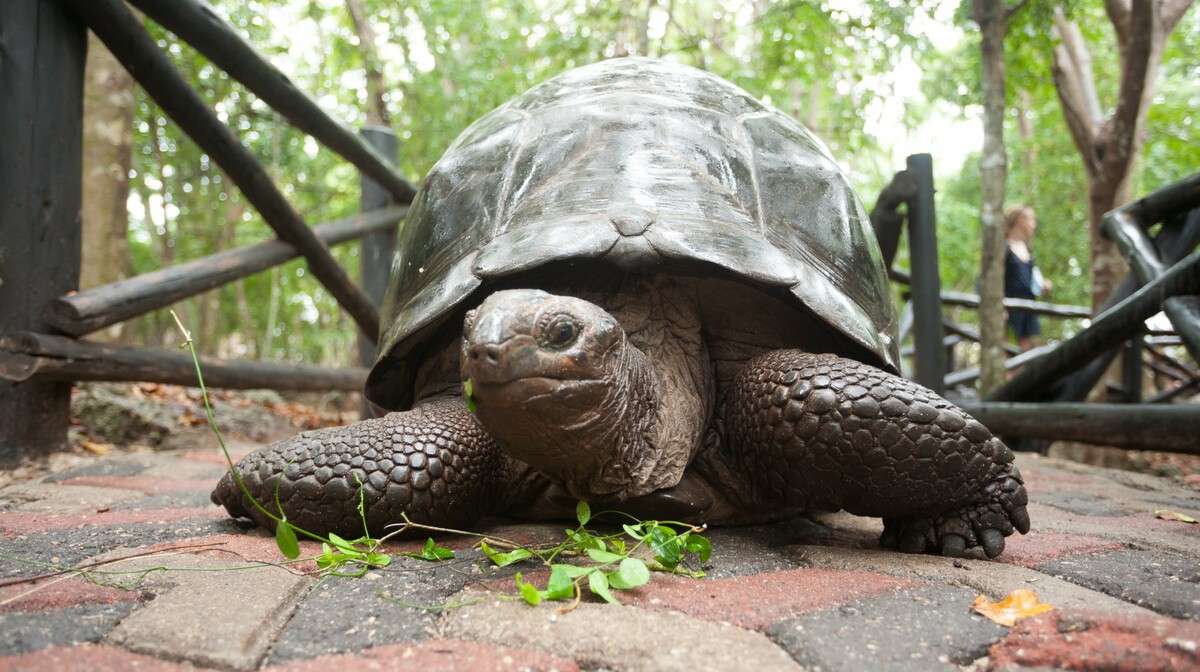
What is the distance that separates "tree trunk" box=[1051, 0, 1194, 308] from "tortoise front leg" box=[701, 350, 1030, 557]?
14.8 ft

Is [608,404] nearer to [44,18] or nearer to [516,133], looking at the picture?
[516,133]

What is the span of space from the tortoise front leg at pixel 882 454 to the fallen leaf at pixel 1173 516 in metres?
0.98

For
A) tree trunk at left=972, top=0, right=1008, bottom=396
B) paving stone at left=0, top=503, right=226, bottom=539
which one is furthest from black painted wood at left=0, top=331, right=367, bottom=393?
tree trunk at left=972, top=0, right=1008, bottom=396

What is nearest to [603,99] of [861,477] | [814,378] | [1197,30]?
[814,378]

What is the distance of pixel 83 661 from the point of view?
1023 millimetres

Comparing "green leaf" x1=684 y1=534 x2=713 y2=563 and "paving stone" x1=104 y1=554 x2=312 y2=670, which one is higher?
"green leaf" x1=684 y1=534 x2=713 y2=563

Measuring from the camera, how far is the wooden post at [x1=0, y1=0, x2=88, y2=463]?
8.97ft

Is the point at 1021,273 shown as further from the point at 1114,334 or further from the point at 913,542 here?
the point at 913,542

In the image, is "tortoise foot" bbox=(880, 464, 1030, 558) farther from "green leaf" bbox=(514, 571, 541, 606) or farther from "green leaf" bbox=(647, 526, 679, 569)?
"green leaf" bbox=(514, 571, 541, 606)

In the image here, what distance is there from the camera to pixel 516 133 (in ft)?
8.36

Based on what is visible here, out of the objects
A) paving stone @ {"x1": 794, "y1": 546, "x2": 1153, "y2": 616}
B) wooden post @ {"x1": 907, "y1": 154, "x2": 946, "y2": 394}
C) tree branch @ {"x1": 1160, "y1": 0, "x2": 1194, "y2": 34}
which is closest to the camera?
paving stone @ {"x1": 794, "y1": 546, "x2": 1153, "y2": 616}

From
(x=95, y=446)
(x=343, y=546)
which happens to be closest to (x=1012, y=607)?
(x=343, y=546)

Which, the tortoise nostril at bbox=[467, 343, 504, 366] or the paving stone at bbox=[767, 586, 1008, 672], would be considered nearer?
the paving stone at bbox=[767, 586, 1008, 672]

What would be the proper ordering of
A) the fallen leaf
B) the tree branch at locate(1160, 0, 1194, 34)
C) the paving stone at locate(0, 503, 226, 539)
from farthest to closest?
the tree branch at locate(1160, 0, 1194, 34) < the fallen leaf < the paving stone at locate(0, 503, 226, 539)
